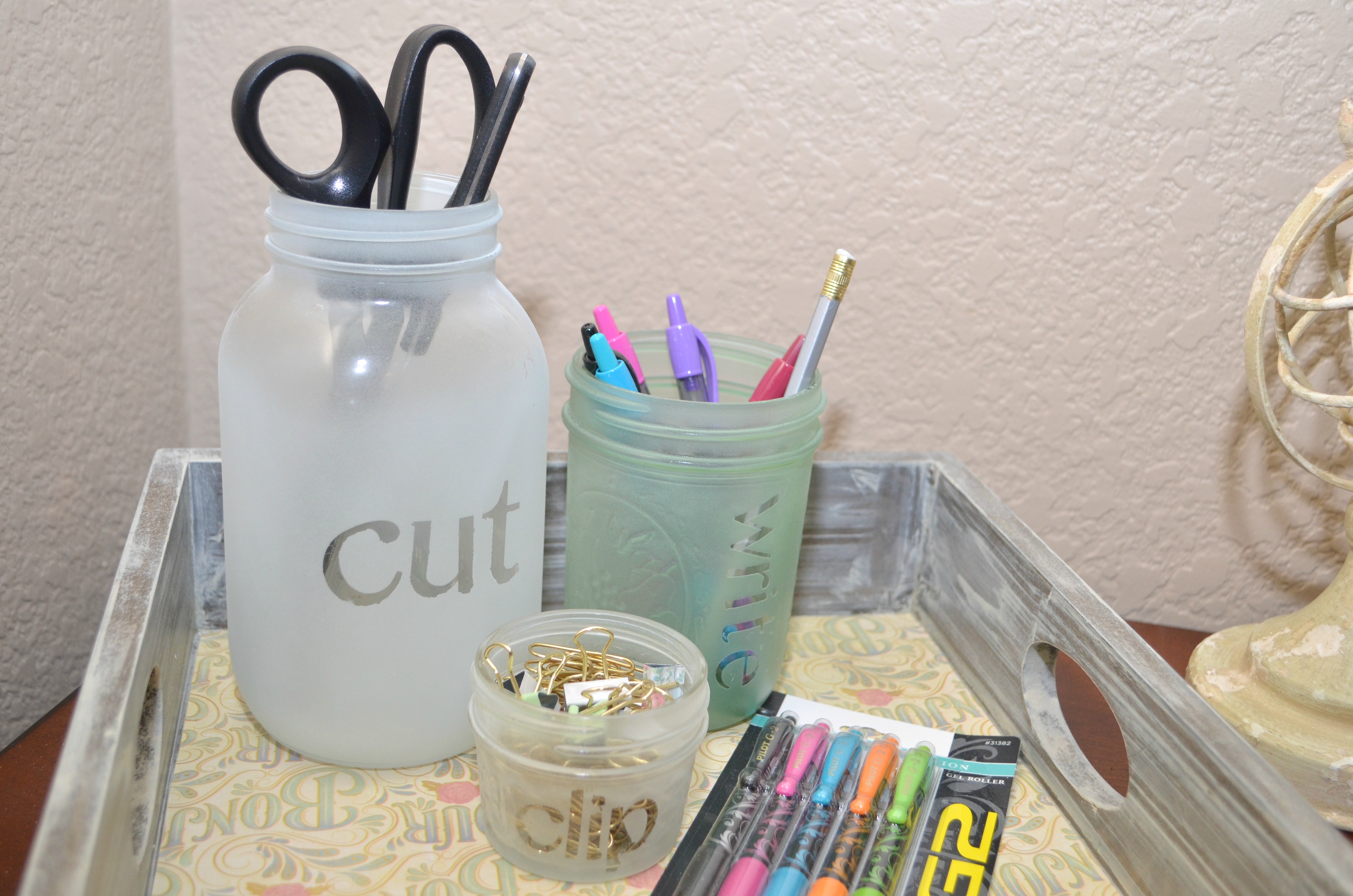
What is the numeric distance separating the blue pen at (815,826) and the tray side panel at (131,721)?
0.18m

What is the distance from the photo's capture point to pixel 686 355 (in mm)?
432

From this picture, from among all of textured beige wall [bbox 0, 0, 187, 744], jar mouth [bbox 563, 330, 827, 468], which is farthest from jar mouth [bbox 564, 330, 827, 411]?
textured beige wall [bbox 0, 0, 187, 744]

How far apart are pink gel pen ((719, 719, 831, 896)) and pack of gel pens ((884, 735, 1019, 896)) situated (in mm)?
38

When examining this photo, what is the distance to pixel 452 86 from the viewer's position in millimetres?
514

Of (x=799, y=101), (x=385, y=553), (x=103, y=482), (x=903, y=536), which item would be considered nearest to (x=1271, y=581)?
(x=903, y=536)


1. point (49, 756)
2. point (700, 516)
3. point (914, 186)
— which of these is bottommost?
point (49, 756)

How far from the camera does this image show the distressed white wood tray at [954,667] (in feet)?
0.90

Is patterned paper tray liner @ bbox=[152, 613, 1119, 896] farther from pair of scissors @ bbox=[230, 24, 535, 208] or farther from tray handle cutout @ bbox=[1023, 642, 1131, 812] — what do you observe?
pair of scissors @ bbox=[230, 24, 535, 208]

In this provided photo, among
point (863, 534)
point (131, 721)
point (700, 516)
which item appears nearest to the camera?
point (131, 721)

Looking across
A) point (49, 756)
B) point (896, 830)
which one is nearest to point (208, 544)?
point (49, 756)

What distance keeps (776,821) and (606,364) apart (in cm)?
17

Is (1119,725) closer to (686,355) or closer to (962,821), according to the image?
(962,821)

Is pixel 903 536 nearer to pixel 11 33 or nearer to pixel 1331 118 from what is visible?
pixel 1331 118

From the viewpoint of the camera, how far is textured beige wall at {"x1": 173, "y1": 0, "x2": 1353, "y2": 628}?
515 mm
